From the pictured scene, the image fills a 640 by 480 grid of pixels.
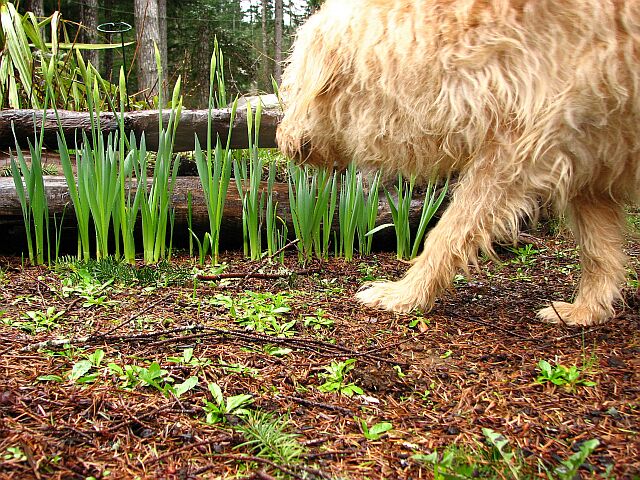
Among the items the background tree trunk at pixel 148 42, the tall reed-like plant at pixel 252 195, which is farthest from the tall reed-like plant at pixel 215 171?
the background tree trunk at pixel 148 42

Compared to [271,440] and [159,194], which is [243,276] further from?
[271,440]

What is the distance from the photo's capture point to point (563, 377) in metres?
1.96

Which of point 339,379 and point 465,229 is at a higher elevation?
point 465,229

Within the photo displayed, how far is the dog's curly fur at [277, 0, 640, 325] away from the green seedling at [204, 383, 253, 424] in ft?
3.65

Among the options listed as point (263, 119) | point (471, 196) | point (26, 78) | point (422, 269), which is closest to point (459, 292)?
point (422, 269)

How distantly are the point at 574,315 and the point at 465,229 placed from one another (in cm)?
74

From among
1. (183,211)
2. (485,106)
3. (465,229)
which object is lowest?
(183,211)

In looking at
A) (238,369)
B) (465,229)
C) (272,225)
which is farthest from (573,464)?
(272,225)

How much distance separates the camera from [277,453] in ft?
4.73

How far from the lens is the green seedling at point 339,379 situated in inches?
72.8

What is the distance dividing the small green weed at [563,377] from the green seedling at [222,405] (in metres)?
0.99

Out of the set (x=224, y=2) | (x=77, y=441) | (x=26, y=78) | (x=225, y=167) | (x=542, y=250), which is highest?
(x=224, y=2)

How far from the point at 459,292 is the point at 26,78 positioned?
3474mm

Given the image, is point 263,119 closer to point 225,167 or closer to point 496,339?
point 225,167
